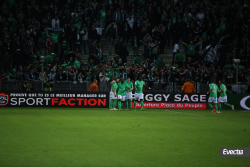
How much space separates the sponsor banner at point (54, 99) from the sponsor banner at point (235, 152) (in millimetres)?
15945

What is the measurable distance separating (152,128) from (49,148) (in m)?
5.22

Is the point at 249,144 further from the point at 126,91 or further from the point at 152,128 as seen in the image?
the point at 126,91

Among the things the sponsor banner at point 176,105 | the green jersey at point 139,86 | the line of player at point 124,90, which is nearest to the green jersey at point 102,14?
the line of player at point 124,90

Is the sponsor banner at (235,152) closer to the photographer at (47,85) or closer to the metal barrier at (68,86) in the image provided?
the metal barrier at (68,86)

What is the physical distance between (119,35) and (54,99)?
8.68m

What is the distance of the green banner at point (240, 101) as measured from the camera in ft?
79.3

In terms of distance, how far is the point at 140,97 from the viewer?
23.1 meters

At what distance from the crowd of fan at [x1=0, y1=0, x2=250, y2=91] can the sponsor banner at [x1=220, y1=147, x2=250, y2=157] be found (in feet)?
52.1

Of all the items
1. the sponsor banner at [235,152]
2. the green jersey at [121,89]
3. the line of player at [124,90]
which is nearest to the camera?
the sponsor banner at [235,152]

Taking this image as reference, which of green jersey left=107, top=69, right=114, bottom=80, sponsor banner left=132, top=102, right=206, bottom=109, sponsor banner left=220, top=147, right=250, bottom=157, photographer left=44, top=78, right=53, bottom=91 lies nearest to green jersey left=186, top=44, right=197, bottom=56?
sponsor banner left=132, top=102, right=206, bottom=109

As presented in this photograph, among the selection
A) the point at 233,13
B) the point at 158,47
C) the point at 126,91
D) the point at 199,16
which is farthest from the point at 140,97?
the point at 233,13

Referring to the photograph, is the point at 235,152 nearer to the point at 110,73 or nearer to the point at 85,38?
the point at 110,73

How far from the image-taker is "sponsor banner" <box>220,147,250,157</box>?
335 inches

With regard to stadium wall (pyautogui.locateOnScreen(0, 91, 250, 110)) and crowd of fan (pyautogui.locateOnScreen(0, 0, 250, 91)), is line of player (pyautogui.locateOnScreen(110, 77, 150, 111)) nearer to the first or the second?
stadium wall (pyautogui.locateOnScreen(0, 91, 250, 110))
